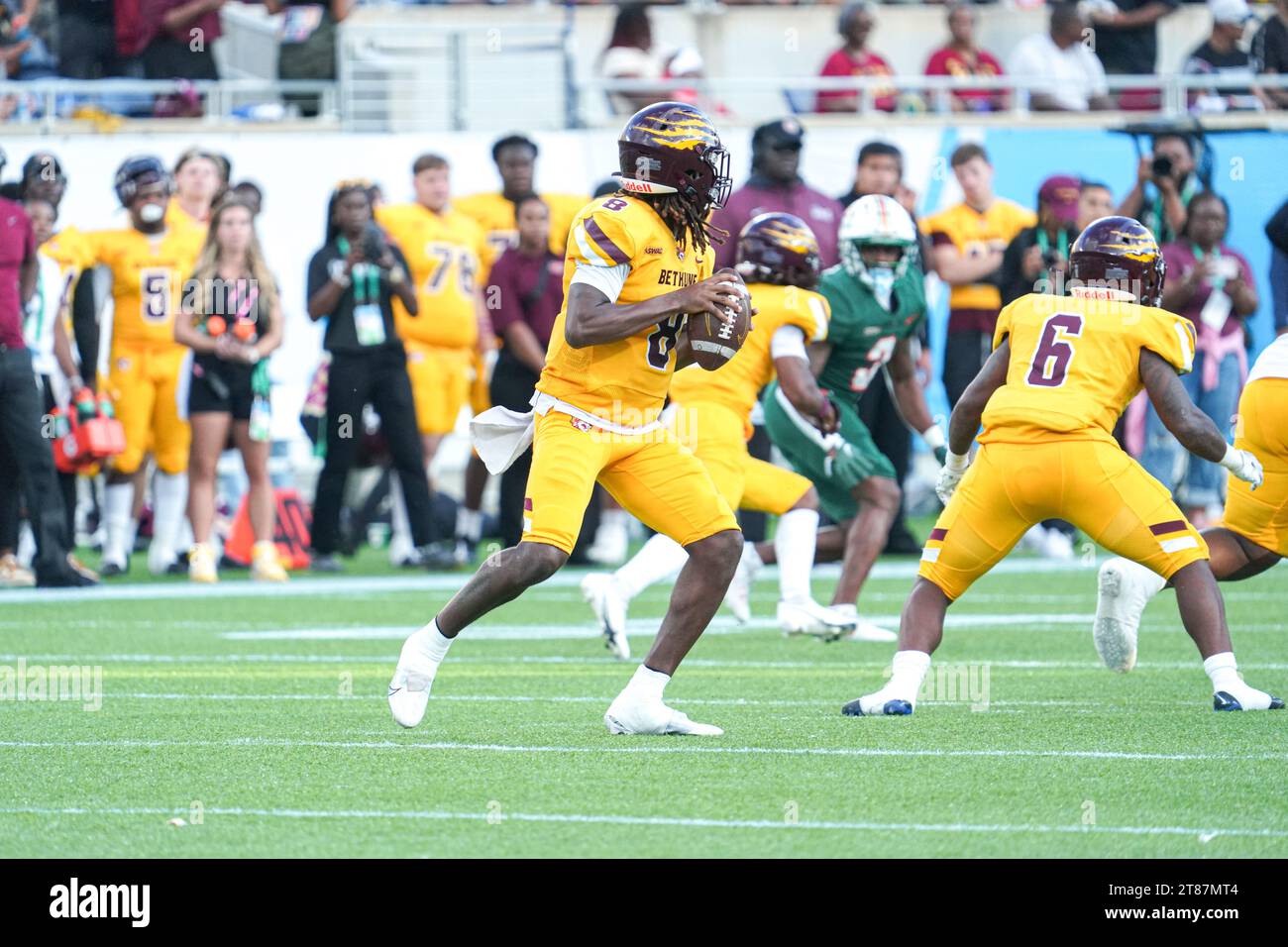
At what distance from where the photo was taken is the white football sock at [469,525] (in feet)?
46.7

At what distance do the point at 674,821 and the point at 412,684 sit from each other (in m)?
→ 1.66

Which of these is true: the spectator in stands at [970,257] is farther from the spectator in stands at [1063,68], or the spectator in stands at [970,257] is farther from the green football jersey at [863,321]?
the green football jersey at [863,321]

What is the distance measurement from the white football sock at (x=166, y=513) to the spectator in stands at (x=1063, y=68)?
784 cm

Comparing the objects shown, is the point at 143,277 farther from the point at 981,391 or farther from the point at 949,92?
the point at 981,391

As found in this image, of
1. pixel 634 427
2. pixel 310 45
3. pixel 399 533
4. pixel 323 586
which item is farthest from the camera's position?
pixel 310 45

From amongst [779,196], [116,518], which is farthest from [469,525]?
[779,196]

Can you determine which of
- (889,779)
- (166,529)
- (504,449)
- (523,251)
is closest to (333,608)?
(166,529)

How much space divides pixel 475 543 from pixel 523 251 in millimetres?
2007

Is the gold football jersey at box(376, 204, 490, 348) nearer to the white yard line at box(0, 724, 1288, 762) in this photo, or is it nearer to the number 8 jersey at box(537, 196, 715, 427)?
the number 8 jersey at box(537, 196, 715, 427)

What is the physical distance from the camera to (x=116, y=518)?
13.5 m

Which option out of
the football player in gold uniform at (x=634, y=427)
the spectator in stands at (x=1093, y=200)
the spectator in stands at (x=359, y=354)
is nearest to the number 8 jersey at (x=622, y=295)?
the football player in gold uniform at (x=634, y=427)

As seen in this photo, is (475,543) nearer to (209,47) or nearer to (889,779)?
(209,47)
